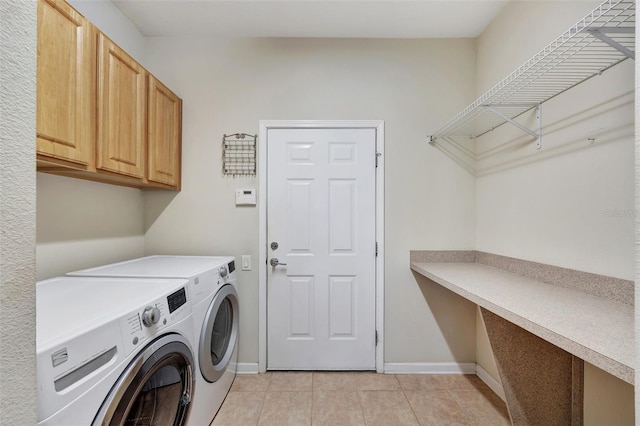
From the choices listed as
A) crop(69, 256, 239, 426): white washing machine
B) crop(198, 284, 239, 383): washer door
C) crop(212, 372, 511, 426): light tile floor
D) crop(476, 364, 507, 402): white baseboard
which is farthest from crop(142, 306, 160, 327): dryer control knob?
crop(476, 364, 507, 402): white baseboard

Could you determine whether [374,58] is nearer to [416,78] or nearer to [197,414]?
[416,78]

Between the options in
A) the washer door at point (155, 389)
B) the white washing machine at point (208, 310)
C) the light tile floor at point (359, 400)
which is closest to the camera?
the washer door at point (155, 389)

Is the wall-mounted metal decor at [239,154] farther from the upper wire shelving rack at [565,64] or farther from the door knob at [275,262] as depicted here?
the upper wire shelving rack at [565,64]

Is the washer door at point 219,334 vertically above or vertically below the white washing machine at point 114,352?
below

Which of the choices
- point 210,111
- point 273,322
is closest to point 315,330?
point 273,322

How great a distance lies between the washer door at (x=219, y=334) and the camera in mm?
1560

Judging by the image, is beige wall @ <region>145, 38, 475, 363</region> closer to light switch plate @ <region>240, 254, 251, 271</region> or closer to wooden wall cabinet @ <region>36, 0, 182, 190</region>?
light switch plate @ <region>240, 254, 251, 271</region>

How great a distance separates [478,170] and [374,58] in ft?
3.97

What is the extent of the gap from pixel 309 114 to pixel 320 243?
3.35 feet

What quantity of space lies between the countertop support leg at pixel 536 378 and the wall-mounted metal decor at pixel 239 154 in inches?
74.9

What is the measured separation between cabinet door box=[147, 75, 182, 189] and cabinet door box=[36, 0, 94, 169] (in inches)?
20.0

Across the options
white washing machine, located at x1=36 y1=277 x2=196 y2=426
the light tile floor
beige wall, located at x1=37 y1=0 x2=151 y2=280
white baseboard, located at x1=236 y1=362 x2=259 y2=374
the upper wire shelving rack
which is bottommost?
the light tile floor

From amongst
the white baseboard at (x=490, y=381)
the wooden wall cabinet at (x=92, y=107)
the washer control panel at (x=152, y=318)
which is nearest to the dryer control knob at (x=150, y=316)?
the washer control panel at (x=152, y=318)

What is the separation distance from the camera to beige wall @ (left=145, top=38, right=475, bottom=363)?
232 centimetres
